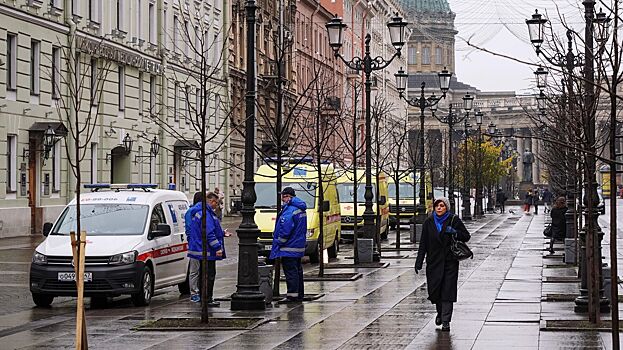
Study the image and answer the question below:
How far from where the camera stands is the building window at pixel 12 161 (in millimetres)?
42031

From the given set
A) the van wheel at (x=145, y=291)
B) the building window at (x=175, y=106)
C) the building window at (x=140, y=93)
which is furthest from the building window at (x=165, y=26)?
the van wheel at (x=145, y=291)

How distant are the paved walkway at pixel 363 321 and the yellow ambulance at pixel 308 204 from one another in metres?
4.50

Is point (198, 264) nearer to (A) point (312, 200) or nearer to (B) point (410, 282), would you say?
(B) point (410, 282)

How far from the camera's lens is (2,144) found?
136 feet

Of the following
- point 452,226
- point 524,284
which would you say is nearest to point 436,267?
point 452,226

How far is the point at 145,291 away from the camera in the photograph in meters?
21.0

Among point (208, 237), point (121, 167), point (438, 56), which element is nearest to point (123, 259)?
point (208, 237)

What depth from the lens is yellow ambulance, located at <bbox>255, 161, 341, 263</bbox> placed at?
3173cm

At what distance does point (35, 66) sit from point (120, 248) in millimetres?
24750

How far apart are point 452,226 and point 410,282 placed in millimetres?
8538

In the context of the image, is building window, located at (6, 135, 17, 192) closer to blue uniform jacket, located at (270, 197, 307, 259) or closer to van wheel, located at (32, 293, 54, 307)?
van wheel, located at (32, 293, 54, 307)

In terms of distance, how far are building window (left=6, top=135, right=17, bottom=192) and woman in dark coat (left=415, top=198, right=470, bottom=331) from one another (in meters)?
26.8

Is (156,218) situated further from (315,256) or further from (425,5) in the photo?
(425,5)

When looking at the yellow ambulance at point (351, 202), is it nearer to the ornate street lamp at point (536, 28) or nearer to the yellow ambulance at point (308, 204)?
the yellow ambulance at point (308, 204)
